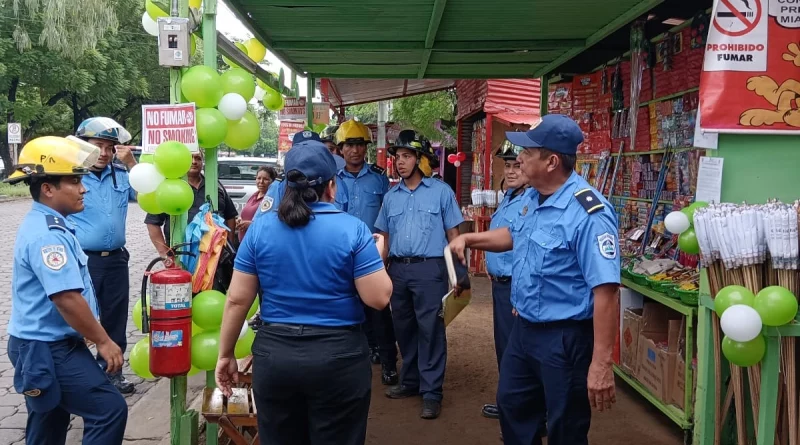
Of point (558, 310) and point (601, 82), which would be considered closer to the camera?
point (558, 310)

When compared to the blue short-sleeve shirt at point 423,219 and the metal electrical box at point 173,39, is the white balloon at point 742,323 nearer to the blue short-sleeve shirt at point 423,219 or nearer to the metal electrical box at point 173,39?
the blue short-sleeve shirt at point 423,219

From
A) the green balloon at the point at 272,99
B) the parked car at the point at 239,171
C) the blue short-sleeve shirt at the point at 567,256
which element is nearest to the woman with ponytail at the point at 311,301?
the blue short-sleeve shirt at the point at 567,256

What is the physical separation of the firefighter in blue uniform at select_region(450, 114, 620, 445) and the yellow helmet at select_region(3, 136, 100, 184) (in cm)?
202

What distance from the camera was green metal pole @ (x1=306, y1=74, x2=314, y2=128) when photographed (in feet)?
24.6

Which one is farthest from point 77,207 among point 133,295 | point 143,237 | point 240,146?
point 143,237

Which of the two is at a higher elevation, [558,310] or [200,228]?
[200,228]

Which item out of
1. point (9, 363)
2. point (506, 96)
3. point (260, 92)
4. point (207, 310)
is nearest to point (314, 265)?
point (207, 310)

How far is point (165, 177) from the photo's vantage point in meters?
3.71

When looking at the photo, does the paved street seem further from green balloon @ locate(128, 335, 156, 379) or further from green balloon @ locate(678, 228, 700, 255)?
green balloon @ locate(678, 228, 700, 255)

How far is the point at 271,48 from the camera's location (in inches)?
233

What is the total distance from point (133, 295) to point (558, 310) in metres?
7.28

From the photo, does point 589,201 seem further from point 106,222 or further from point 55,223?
point 106,222

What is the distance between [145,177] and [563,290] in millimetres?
2266

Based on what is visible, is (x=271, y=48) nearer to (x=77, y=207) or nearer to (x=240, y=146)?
(x=240, y=146)
